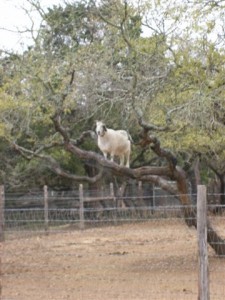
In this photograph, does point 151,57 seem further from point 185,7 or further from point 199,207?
point 199,207

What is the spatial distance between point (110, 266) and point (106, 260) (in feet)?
3.30

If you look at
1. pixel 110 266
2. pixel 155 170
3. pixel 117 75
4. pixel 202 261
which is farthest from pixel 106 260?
pixel 202 261

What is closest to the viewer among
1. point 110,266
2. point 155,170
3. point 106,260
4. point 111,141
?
point 155,170

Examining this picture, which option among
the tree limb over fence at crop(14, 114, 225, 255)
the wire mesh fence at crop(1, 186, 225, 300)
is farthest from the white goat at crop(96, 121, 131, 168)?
the wire mesh fence at crop(1, 186, 225, 300)

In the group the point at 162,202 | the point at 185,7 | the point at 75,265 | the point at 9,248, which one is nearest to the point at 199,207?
the point at 185,7

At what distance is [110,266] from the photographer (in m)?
12.0

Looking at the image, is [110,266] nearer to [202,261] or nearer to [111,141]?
[111,141]

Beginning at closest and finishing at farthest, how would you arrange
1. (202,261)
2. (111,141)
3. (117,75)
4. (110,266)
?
(202,261), (117,75), (110,266), (111,141)

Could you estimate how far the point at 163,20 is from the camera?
955cm

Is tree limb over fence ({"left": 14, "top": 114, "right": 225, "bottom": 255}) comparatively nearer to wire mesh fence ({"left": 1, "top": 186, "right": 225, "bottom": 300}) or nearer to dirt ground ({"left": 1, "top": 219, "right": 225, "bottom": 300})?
wire mesh fence ({"left": 1, "top": 186, "right": 225, "bottom": 300})

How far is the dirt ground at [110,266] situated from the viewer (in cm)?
929

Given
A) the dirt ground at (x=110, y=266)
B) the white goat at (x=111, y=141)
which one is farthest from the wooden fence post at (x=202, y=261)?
the white goat at (x=111, y=141)

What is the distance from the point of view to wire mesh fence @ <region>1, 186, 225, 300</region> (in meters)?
9.41

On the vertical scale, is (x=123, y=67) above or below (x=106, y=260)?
above
